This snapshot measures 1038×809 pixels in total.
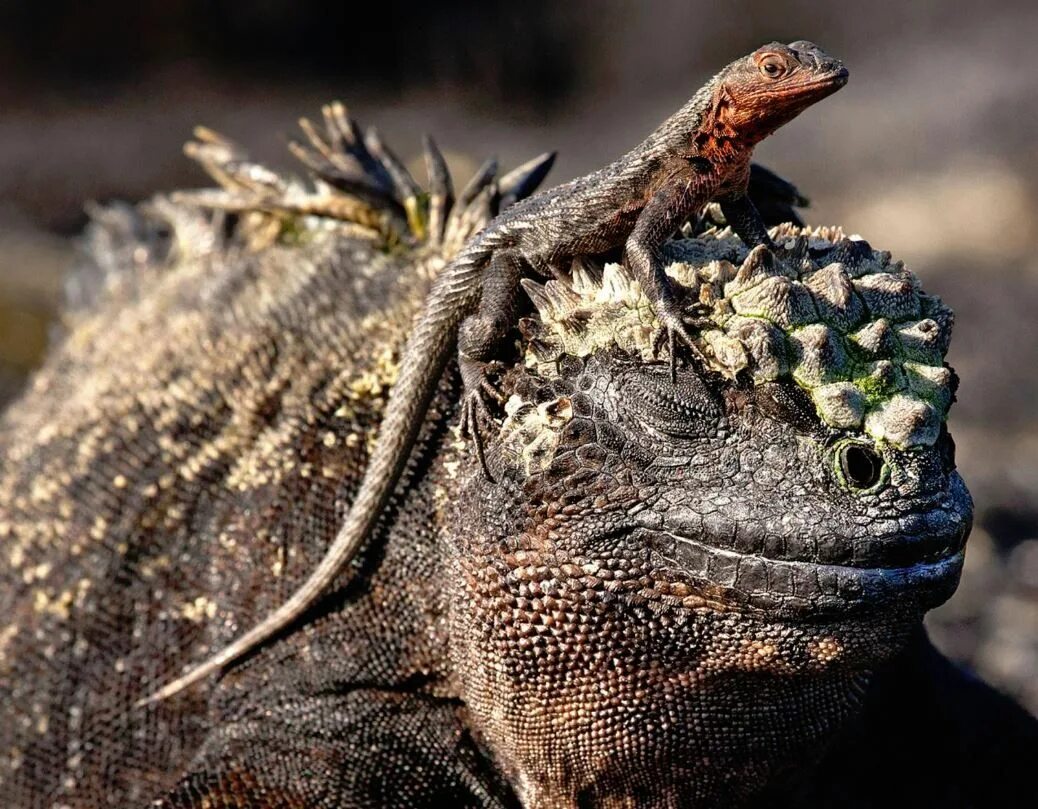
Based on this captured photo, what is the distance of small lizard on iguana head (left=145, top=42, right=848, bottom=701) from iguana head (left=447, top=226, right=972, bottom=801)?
3.2 inches

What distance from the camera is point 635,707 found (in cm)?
357

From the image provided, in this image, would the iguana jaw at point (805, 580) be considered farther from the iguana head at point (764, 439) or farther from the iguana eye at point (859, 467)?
the iguana eye at point (859, 467)

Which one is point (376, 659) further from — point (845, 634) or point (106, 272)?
point (106, 272)

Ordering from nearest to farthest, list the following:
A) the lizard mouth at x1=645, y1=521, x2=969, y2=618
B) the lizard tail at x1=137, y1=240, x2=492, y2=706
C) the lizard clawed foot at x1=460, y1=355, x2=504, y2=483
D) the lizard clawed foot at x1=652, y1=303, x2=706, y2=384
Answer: the lizard mouth at x1=645, y1=521, x2=969, y2=618 < the lizard clawed foot at x1=652, y1=303, x2=706, y2=384 < the lizard clawed foot at x1=460, y1=355, x2=504, y2=483 < the lizard tail at x1=137, y1=240, x2=492, y2=706

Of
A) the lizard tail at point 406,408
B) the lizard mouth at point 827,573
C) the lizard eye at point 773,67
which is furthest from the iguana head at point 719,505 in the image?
the lizard eye at point 773,67

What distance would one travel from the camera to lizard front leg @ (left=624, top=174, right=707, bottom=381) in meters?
3.33

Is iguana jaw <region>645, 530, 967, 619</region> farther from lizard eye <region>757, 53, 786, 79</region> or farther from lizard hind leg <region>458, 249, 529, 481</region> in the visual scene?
lizard eye <region>757, 53, 786, 79</region>

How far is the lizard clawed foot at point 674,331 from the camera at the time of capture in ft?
10.9

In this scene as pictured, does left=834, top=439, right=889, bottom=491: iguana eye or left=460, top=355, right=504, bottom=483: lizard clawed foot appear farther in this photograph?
left=460, top=355, right=504, bottom=483: lizard clawed foot

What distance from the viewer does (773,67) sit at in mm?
3324

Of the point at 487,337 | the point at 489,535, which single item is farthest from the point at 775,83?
the point at 489,535

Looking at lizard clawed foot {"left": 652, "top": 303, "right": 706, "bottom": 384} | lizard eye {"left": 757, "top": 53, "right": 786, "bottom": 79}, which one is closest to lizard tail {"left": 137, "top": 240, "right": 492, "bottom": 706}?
lizard clawed foot {"left": 652, "top": 303, "right": 706, "bottom": 384}

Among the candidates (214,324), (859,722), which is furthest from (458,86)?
(859,722)

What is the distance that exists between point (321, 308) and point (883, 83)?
12.1m
